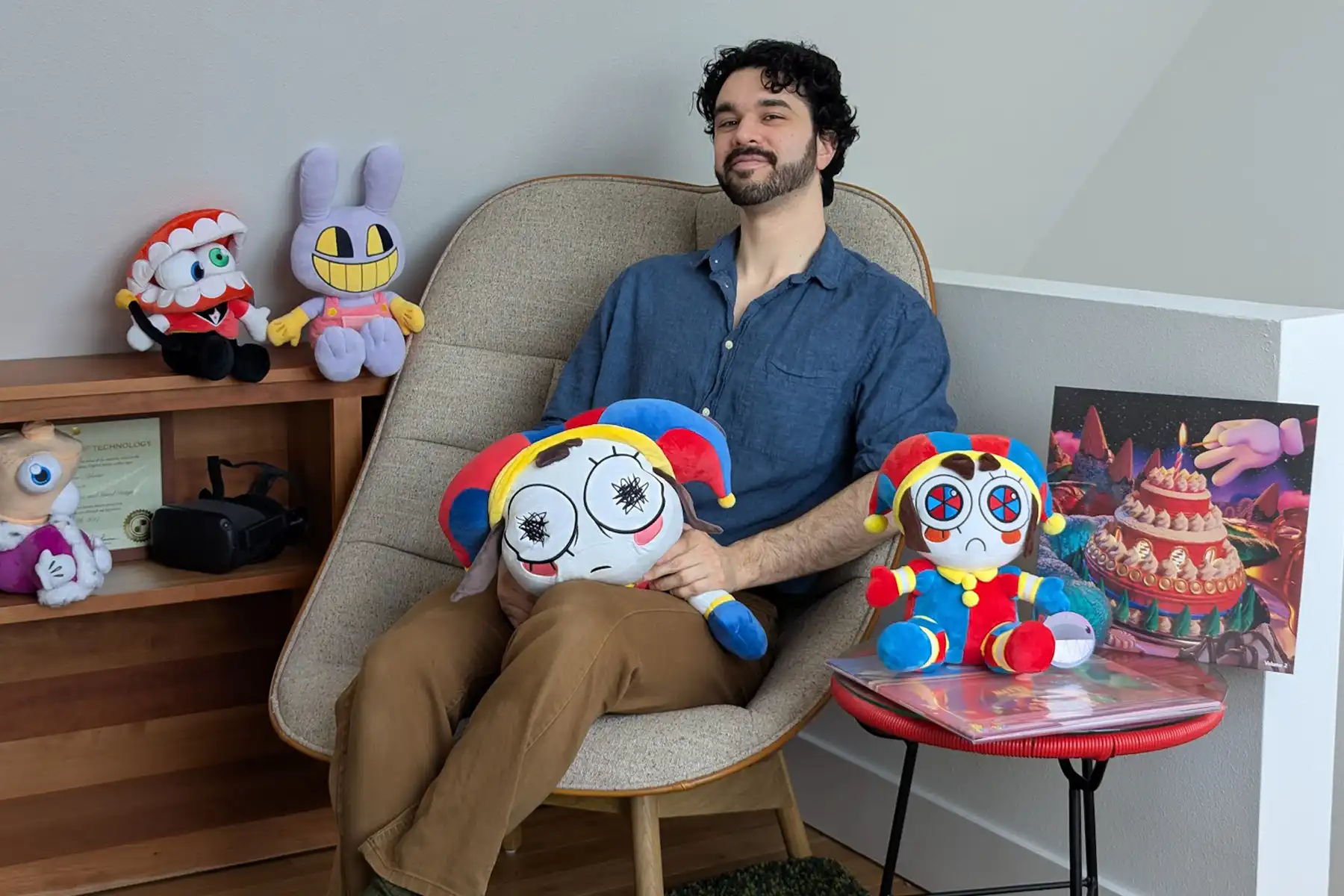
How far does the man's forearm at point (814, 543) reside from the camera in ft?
5.88

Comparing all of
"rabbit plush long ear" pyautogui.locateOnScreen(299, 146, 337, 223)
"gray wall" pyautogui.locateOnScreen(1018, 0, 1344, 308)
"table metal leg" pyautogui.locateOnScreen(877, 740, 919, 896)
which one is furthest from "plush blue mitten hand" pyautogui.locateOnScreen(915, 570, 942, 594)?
"gray wall" pyautogui.locateOnScreen(1018, 0, 1344, 308)

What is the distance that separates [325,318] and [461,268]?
0.23m

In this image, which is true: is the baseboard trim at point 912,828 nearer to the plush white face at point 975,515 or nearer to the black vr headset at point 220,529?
the plush white face at point 975,515

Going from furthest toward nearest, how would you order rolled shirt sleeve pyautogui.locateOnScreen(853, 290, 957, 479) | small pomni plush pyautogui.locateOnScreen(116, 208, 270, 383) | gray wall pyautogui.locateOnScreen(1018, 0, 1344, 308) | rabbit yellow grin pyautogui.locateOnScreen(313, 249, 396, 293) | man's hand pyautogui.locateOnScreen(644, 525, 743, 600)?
gray wall pyautogui.locateOnScreen(1018, 0, 1344, 308) → rabbit yellow grin pyautogui.locateOnScreen(313, 249, 396, 293) → small pomni plush pyautogui.locateOnScreen(116, 208, 270, 383) → rolled shirt sleeve pyautogui.locateOnScreen(853, 290, 957, 479) → man's hand pyautogui.locateOnScreen(644, 525, 743, 600)

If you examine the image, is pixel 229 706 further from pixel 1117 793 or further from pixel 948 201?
pixel 948 201

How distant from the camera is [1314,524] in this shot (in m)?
1.56

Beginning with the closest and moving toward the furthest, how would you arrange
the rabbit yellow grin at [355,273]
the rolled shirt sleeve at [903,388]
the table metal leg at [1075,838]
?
1. the table metal leg at [1075,838]
2. the rolled shirt sleeve at [903,388]
3. the rabbit yellow grin at [355,273]

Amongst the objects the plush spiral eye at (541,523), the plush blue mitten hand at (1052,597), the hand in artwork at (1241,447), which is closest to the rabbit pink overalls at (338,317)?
the plush spiral eye at (541,523)

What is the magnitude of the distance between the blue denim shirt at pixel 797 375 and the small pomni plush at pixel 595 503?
0.19 meters

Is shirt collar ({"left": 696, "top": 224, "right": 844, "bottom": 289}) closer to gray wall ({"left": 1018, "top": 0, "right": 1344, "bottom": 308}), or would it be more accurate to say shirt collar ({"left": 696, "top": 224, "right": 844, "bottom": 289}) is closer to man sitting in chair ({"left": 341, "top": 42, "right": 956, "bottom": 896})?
man sitting in chair ({"left": 341, "top": 42, "right": 956, "bottom": 896})

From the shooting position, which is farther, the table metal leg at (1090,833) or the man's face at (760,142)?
the man's face at (760,142)

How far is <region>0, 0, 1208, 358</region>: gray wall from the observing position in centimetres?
183

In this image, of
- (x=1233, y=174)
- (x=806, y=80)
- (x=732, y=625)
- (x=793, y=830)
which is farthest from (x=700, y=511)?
(x=1233, y=174)

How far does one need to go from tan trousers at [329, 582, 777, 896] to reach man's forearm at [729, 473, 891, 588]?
0.46ft
